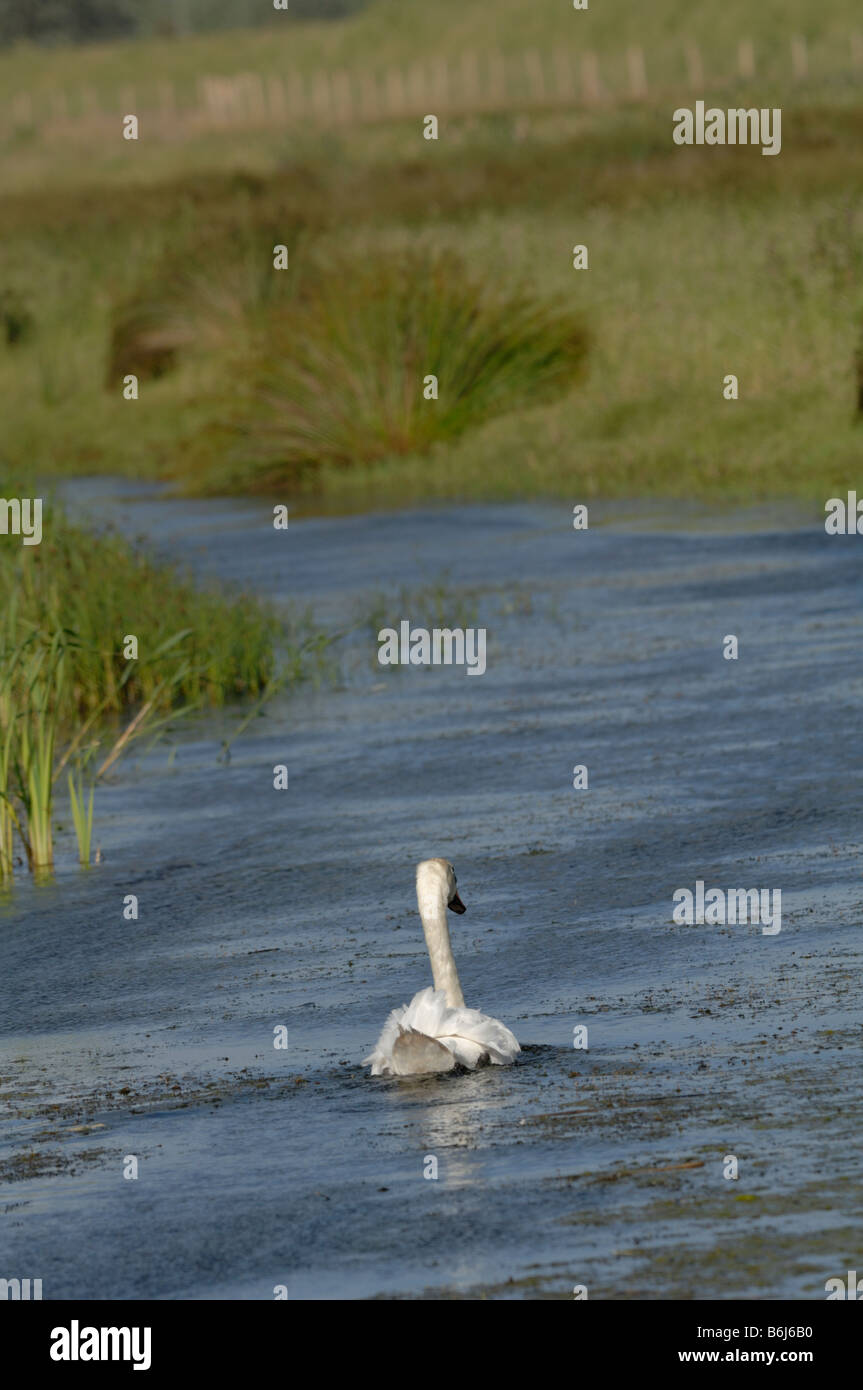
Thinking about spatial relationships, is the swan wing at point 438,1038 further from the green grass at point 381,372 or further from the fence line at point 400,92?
the fence line at point 400,92

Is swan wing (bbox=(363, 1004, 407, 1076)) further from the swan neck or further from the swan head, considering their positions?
the swan head

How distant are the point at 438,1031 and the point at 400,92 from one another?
85.3m

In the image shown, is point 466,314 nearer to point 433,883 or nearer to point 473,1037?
point 433,883

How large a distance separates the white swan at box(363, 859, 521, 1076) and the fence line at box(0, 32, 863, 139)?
61.3 meters

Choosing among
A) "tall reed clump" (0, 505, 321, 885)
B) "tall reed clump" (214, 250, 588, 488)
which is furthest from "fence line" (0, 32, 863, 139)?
"tall reed clump" (0, 505, 321, 885)

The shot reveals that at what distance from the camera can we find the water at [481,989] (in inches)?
258

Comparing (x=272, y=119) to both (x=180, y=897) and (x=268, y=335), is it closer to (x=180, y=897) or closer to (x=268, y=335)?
(x=268, y=335)

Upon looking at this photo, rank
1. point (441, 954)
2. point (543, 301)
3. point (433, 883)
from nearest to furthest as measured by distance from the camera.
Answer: point (441, 954) → point (433, 883) → point (543, 301)

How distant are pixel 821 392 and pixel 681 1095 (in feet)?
→ 72.2

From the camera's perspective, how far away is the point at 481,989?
946 cm

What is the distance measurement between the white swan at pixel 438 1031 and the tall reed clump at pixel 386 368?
2208 cm

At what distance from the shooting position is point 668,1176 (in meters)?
6.80

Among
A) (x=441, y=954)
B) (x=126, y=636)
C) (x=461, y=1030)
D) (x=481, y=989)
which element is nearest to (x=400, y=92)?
(x=126, y=636)

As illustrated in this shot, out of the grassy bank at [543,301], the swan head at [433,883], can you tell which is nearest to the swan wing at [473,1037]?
the swan head at [433,883]
